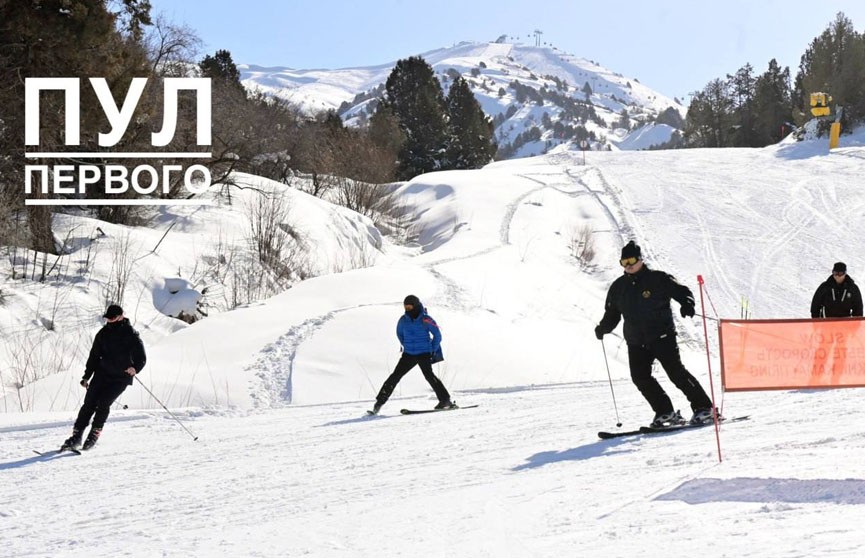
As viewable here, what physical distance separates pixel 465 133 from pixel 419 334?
57.8 meters

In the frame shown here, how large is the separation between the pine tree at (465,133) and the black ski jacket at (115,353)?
184ft

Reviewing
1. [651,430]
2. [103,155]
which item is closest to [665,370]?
[651,430]

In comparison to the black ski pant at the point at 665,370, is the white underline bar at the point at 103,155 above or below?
above

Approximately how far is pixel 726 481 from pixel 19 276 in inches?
689

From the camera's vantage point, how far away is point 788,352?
7.96 m

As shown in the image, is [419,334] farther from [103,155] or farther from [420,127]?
[420,127]

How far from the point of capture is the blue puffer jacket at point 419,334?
11547mm

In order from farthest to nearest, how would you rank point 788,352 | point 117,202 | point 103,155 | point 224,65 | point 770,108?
point 770,108 → point 224,65 → point 117,202 → point 103,155 → point 788,352

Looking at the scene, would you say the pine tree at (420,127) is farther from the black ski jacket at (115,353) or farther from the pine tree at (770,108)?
the black ski jacket at (115,353)

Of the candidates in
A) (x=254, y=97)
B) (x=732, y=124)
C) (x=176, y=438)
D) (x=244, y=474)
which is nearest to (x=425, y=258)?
(x=176, y=438)

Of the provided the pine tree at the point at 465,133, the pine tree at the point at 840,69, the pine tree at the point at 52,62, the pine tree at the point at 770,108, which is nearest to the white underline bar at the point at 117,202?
the pine tree at the point at 52,62

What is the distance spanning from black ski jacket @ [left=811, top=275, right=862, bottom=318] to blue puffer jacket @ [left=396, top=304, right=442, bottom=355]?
207 inches

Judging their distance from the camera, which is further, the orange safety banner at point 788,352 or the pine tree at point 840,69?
the pine tree at point 840,69

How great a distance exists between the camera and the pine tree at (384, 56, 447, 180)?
6262cm
